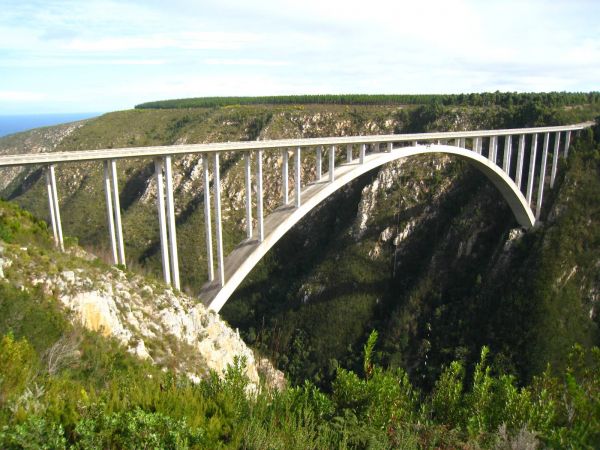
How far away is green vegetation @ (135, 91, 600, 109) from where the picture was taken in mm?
50094

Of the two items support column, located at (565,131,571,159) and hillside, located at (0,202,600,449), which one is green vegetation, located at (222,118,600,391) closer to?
support column, located at (565,131,571,159)

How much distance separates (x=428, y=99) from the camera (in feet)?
215

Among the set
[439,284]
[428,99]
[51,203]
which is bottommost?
[439,284]

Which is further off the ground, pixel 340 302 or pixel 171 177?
A: pixel 171 177

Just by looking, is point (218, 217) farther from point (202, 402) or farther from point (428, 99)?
point (428, 99)

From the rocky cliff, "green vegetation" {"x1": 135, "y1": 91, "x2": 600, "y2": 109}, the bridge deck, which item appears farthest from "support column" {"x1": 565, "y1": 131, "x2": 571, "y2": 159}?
the rocky cliff

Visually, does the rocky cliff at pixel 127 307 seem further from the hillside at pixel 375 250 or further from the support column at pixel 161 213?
the hillside at pixel 375 250

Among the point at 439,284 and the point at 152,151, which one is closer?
the point at 152,151

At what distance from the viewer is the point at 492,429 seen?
719cm

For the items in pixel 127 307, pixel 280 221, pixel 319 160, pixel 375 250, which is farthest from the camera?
pixel 375 250

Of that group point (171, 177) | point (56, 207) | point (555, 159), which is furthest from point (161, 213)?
point (555, 159)

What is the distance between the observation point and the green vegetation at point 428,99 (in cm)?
5009

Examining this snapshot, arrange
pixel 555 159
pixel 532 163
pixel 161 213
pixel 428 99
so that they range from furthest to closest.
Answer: pixel 428 99, pixel 555 159, pixel 532 163, pixel 161 213

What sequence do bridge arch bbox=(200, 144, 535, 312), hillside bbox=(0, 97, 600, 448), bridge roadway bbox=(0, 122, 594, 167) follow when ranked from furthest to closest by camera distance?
bridge arch bbox=(200, 144, 535, 312) → bridge roadway bbox=(0, 122, 594, 167) → hillside bbox=(0, 97, 600, 448)
